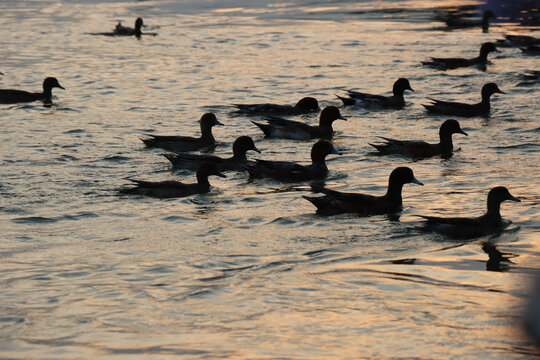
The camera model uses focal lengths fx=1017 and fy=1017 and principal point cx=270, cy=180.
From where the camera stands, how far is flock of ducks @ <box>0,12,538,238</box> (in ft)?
39.7

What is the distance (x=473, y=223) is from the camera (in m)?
11.8

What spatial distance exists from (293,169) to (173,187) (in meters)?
1.92

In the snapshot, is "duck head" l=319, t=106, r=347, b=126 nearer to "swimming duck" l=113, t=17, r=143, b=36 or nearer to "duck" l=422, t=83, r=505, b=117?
"duck" l=422, t=83, r=505, b=117

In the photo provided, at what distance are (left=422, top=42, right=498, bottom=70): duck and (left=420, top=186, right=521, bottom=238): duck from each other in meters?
14.0

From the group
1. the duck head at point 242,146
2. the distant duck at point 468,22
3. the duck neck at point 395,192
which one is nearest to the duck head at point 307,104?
Result: the duck head at point 242,146

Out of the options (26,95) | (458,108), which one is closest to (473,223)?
(458,108)

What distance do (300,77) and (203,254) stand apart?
49.3 ft

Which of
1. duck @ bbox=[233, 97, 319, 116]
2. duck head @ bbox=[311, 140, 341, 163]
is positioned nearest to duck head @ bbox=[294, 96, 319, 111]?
duck @ bbox=[233, 97, 319, 116]

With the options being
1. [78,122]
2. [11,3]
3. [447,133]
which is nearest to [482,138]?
[447,133]

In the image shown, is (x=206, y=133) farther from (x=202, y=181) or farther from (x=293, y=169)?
(x=202, y=181)

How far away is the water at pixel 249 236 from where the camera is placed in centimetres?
875

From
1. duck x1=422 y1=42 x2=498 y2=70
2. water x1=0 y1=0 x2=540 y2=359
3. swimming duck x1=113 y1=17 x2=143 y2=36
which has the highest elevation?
swimming duck x1=113 y1=17 x2=143 y2=36

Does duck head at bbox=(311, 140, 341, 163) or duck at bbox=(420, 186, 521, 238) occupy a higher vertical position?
duck head at bbox=(311, 140, 341, 163)

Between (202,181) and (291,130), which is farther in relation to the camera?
(291,130)
